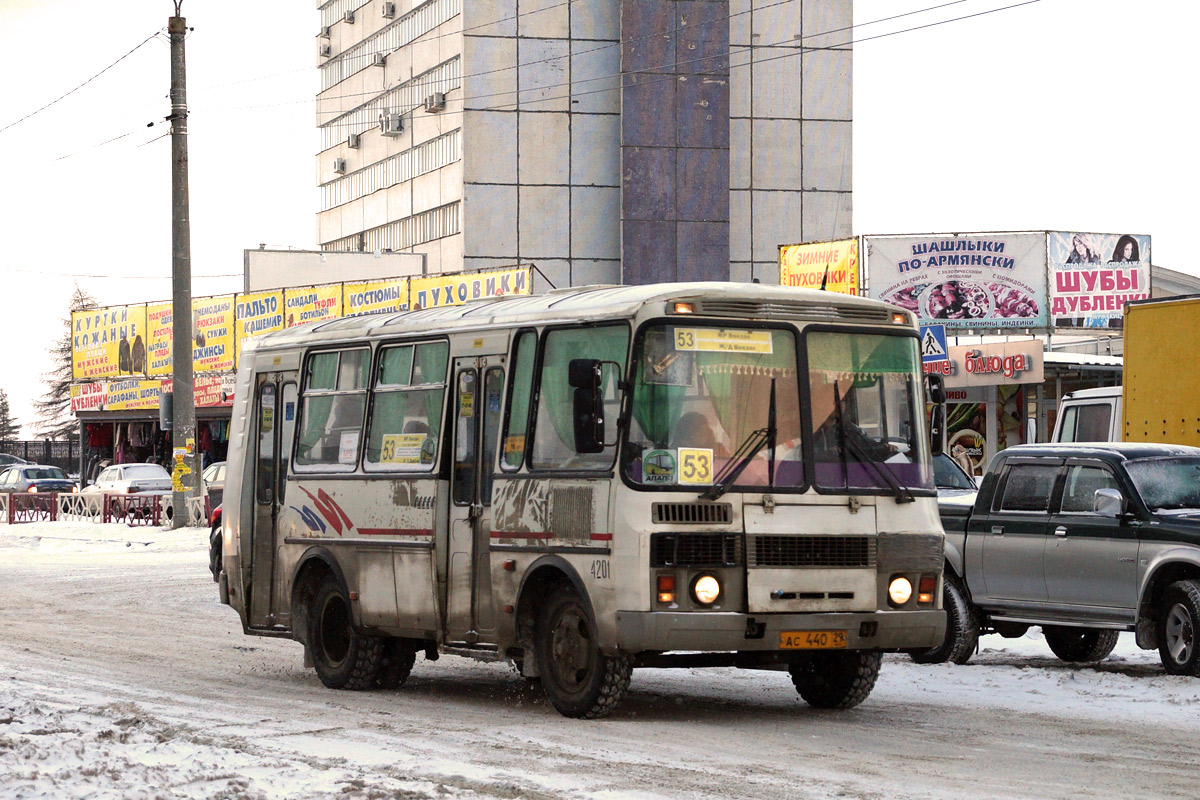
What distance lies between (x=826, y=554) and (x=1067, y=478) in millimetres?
4426

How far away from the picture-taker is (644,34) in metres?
72.6

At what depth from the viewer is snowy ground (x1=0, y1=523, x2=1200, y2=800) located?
870cm

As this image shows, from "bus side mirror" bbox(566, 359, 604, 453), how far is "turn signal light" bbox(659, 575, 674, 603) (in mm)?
883

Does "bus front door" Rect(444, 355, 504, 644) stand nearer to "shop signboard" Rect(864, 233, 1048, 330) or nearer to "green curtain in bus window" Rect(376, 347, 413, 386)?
"green curtain in bus window" Rect(376, 347, 413, 386)

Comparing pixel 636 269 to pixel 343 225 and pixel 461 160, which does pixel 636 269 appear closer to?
pixel 461 160

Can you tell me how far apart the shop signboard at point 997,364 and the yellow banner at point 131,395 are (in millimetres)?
28433

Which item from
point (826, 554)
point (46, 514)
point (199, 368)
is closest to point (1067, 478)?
point (826, 554)

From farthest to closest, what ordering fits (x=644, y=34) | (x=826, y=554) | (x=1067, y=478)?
(x=644, y=34)
(x=1067, y=478)
(x=826, y=554)

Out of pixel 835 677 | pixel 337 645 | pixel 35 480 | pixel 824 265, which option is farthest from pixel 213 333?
pixel 835 677

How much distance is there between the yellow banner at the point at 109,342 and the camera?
58.7 metres

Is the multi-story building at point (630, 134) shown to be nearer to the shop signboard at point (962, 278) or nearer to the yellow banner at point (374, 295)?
the yellow banner at point (374, 295)

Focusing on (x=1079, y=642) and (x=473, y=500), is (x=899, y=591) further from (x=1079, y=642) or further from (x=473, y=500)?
(x=1079, y=642)

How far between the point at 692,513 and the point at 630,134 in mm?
63282

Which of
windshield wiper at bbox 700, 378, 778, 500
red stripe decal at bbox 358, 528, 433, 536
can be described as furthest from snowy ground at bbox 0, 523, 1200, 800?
windshield wiper at bbox 700, 378, 778, 500
